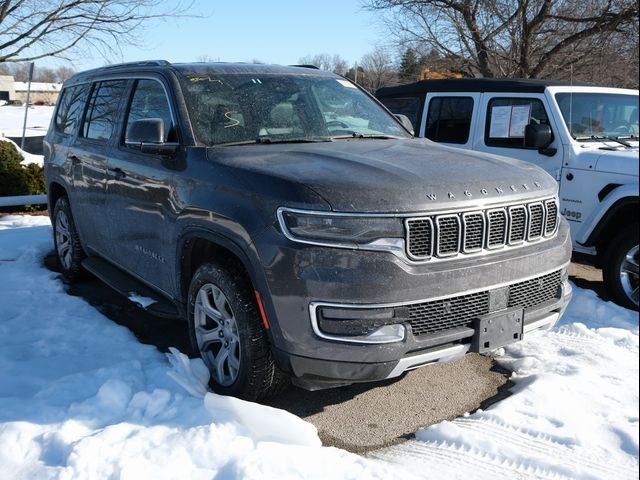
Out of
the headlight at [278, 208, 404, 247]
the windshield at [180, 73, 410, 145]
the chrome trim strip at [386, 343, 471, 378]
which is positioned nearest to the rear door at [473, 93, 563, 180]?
the windshield at [180, 73, 410, 145]

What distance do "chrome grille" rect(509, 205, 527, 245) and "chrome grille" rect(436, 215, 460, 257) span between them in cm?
41

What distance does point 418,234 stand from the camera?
310cm

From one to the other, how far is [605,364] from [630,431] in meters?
1.01

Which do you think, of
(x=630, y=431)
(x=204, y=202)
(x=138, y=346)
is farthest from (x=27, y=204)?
(x=630, y=431)

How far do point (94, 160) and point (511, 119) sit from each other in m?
4.25

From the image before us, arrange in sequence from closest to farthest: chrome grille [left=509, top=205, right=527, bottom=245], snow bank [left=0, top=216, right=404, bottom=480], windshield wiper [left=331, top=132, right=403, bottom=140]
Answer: snow bank [left=0, top=216, right=404, bottom=480], chrome grille [left=509, top=205, right=527, bottom=245], windshield wiper [left=331, top=132, right=403, bottom=140]

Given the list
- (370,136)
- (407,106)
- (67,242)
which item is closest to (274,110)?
(370,136)

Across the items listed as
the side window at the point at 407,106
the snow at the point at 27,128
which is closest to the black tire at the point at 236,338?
the side window at the point at 407,106

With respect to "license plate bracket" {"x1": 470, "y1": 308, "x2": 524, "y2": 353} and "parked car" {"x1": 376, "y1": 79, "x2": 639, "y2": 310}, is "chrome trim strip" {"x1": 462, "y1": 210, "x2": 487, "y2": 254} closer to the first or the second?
"license plate bracket" {"x1": 470, "y1": 308, "x2": 524, "y2": 353}

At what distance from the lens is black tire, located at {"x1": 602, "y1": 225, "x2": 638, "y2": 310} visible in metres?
5.43

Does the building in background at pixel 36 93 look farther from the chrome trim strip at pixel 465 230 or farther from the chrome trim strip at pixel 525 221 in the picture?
the chrome trim strip at pixel 465 230

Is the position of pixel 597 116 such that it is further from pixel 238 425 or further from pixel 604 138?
pixel 238 425

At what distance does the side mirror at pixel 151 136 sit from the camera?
3846 millimetres

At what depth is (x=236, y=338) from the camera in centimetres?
351
